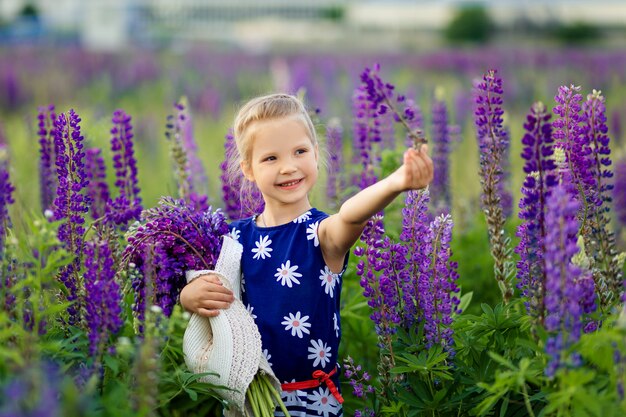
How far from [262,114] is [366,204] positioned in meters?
0.58

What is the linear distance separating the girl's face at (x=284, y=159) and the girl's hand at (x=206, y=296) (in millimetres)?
358

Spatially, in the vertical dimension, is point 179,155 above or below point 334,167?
above

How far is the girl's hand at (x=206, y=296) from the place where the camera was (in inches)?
112

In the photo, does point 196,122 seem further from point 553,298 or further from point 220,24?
point 220,24

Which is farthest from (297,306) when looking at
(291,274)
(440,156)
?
(440,156)

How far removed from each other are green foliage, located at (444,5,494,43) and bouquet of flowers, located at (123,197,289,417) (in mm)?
30715

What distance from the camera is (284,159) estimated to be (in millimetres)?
2912

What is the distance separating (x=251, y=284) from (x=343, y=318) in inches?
34.7

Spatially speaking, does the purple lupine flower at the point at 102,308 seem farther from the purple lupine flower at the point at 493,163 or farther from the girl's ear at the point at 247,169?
the purple lupine flower at the point at 493,163

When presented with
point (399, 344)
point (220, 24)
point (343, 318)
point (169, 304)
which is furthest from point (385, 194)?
point (220, 24)

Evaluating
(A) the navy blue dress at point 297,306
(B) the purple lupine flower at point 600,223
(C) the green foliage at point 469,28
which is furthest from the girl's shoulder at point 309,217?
(C) the green foliage at point 469,28

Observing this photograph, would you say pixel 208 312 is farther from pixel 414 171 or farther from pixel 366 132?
pixel 366 132

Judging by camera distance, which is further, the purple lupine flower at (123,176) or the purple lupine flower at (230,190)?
the purple lupine flower at (230,190)

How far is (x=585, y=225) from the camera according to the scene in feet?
9.89
